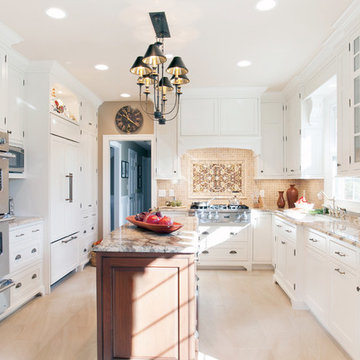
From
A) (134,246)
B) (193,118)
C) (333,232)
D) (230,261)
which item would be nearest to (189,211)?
(230,261)

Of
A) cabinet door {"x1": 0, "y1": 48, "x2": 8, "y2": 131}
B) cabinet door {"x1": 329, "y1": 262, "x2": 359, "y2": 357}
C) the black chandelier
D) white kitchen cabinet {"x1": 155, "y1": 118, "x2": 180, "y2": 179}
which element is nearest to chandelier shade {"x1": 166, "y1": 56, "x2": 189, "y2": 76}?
the black chandelier

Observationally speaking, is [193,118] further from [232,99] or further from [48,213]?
[48,213]

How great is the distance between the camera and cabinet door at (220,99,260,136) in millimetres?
4543

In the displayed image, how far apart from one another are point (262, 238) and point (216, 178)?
1.24 m

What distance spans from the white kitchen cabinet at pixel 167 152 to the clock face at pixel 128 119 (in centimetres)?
58

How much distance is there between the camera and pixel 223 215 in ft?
14.2

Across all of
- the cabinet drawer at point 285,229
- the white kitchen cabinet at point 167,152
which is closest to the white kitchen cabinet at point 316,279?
the cabinet drawer at point 285,229

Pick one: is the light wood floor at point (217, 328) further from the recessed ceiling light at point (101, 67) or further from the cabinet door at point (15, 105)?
the recessed ceiling light at point (101, 67)

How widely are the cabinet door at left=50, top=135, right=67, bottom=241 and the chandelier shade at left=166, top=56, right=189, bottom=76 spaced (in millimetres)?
1897

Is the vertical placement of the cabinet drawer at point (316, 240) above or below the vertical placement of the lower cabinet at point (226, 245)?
above

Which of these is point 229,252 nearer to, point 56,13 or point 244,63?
point 244,63

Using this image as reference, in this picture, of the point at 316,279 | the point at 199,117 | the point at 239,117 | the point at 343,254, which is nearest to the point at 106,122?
the point at 199,117

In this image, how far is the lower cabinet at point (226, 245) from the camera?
171 inches

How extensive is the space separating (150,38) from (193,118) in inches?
69.9
